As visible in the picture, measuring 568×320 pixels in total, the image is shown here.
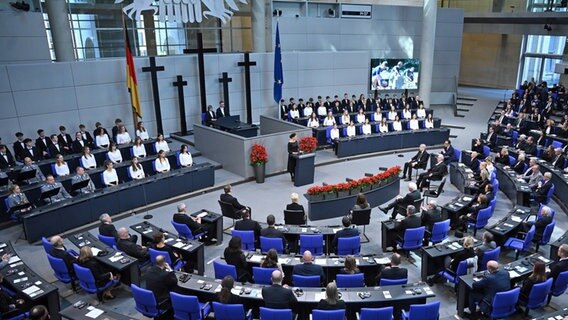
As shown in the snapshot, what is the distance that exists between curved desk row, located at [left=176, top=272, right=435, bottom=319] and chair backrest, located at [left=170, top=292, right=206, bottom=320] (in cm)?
39

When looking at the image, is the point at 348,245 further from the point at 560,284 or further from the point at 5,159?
the point at 5,159

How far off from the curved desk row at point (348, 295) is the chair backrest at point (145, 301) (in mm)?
500

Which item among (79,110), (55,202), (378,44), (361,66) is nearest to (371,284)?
(55,202)

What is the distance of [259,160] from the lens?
1409cm

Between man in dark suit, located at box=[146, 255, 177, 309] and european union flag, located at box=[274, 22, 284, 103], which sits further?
european union flag, located at box=[274, 22, 284, 103]

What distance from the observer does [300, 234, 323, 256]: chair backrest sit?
8.89 metres

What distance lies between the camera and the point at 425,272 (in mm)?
8531

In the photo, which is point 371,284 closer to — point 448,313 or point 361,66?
point 448,313

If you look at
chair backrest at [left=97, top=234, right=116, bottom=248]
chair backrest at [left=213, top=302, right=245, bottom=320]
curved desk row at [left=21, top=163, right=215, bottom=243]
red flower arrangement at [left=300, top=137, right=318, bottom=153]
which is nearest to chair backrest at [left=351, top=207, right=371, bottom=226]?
chair backrest at [left=213, top=302, right=245, bottom=320]

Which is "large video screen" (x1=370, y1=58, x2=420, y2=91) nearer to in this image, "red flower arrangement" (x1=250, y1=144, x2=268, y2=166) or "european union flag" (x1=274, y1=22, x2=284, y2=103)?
"european union flag" (x1=274, y1=22, x2=284, y2=103)

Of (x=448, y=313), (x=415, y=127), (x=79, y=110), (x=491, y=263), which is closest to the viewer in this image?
(x=491, y=263)

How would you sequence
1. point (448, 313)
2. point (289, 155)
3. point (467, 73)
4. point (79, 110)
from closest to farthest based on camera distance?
point (448, 313) < point (289, 155) < point (79, 110) < point (467, 73)

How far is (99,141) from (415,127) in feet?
40.3

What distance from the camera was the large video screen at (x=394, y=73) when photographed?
23.6 meters
